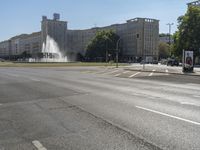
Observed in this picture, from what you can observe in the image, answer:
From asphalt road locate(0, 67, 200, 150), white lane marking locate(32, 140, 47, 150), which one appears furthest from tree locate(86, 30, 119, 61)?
white lane marking locate(32, 140, 47, 150)

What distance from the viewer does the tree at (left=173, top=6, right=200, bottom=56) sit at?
7994 centimetres


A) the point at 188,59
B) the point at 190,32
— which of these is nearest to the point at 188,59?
the point at 188,59

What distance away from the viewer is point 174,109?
11219 mm

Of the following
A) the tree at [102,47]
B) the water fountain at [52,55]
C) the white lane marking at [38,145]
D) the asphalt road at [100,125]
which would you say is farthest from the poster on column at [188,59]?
the tree at [102,47]

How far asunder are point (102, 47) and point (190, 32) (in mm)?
73682

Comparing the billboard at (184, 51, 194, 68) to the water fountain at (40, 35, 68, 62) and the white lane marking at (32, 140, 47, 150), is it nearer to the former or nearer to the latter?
the white lane marking at (32, 140, 47, 150)

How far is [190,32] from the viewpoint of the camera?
80.4m

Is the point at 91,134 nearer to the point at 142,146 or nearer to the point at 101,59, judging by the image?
the point at 142,146

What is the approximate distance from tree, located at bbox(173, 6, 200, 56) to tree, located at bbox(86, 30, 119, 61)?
68.4m

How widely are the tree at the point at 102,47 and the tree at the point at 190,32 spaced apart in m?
68.4

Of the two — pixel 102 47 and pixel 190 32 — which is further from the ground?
pixel 190 32

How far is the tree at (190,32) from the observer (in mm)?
79938

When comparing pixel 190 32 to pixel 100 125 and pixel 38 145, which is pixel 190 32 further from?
pixel 38 145

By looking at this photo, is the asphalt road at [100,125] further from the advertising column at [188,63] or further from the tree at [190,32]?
the tree at [190,32]
